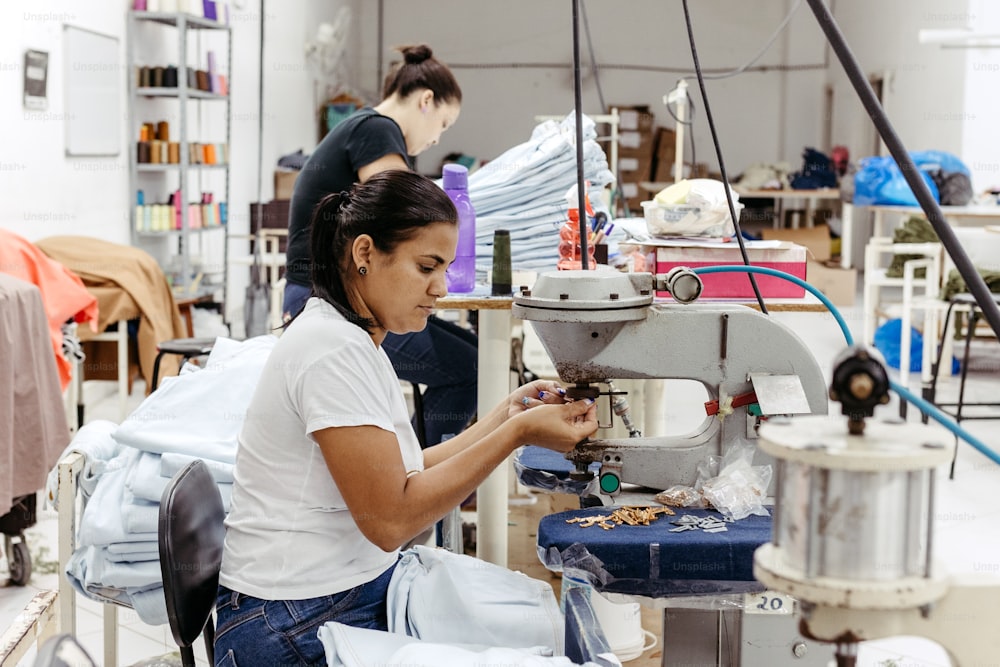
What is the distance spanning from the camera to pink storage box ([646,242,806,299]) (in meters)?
2.18

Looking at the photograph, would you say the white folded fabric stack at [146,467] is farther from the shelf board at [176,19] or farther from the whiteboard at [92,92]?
the shelf board at [176,19]

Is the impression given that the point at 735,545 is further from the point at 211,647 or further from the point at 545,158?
the point at 545,158

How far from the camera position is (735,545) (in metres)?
1.19

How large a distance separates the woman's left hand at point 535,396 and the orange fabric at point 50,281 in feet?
8.28

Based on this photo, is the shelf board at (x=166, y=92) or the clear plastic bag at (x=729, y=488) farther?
the shelf board at (x=166, y=92)

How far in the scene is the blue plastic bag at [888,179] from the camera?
686 cm

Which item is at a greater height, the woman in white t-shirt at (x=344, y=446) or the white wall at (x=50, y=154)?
the white wall at (x=50, y=154)

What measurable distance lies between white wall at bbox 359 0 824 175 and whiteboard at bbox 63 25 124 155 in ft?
24.3

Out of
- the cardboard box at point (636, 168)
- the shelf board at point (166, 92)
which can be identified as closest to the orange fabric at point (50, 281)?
the shelf board at point (166, 92)

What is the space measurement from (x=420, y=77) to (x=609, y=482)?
1.67 meters

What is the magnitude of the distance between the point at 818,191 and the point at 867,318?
468cm

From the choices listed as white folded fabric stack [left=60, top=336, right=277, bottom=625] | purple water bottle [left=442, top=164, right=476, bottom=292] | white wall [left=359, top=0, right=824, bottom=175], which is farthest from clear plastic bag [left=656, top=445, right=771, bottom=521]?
white wall [left=359, top=0, right=824, bottom=175]

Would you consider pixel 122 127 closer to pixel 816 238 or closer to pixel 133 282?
pixel 133 282

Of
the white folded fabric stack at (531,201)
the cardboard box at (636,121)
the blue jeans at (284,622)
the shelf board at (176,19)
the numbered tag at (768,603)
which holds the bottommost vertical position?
the blue jeans at (284,622)
